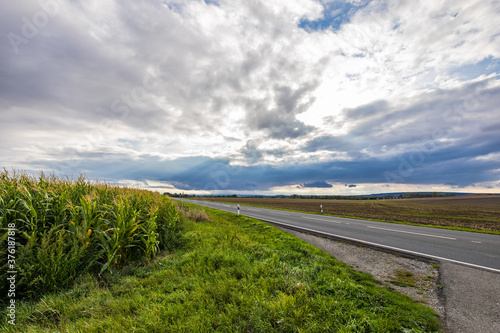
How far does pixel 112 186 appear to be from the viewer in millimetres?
9992

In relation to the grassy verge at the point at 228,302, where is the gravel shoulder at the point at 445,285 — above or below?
below

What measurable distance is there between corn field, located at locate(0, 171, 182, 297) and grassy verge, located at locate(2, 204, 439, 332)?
→ 1.45 ft

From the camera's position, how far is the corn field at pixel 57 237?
4.30 m

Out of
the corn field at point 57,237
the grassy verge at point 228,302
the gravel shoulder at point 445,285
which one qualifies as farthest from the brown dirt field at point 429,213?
the corn field at point 57,237

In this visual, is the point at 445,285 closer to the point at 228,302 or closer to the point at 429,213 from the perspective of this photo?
the point at 228,302

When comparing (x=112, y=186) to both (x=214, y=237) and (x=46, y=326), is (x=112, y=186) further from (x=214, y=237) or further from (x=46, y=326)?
(x=46, y=326)

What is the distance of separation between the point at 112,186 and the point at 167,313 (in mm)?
8294

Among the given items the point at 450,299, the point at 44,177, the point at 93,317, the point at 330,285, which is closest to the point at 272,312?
the point at 330,285

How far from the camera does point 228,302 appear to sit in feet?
12.7

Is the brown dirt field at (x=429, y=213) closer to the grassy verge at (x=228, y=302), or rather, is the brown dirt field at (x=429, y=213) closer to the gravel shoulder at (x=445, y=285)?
the gravel shoulder at (x=445, y=285)

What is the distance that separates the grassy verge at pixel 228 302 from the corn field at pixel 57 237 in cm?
44

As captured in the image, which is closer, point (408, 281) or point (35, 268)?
point (35, 268)

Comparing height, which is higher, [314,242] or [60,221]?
[60,221]

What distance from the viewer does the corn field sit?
14.1 feet
